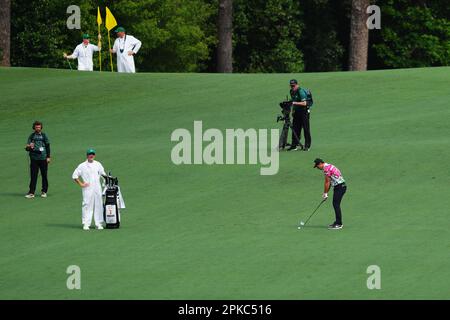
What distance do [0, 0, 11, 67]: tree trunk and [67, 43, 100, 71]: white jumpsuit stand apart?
7.61 meters

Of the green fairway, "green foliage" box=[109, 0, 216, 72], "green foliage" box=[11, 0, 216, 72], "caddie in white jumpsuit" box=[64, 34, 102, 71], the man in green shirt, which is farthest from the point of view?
"green foliage" box=[109, 0, 216, 72]

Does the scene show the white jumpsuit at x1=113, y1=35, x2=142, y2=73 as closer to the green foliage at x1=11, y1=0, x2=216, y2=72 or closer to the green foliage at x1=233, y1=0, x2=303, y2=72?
the green foliage at x1=11, y1=0, x2=216, y2=72

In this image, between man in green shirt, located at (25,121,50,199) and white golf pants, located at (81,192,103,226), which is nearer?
white golf pants, located at (81,192,103,226)

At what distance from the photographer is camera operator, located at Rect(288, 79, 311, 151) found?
38.2 m

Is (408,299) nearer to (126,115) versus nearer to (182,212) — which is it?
(182,212)

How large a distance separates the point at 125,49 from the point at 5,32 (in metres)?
10.7

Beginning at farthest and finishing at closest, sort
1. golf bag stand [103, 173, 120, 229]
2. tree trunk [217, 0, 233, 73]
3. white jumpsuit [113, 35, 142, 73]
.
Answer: tree trunk [217, 0, 233, 73]
white jumpsuit [113, 35, 142, 73]
golf bag stand [103, 173, 120, 229]

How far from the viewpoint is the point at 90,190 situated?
31141 millimetres

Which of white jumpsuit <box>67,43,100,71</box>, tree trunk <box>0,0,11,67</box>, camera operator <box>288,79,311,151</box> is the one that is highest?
tree trunk <box>0,0,11,67</box>

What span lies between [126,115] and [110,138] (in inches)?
136

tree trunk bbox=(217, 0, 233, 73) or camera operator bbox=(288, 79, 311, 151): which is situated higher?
tree trunk bbox=(217, 0, 233, 73)

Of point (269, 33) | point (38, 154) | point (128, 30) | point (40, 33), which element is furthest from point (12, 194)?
point (269, 33)

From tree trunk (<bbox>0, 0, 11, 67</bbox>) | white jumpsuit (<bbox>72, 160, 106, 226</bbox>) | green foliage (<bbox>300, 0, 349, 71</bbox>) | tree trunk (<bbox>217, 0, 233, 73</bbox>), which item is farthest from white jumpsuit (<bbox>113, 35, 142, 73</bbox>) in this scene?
white jumpsuit (<bbox>72, 160, 106, 226</bbox>)

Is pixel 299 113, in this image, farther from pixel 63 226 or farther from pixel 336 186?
pixel 63 226
